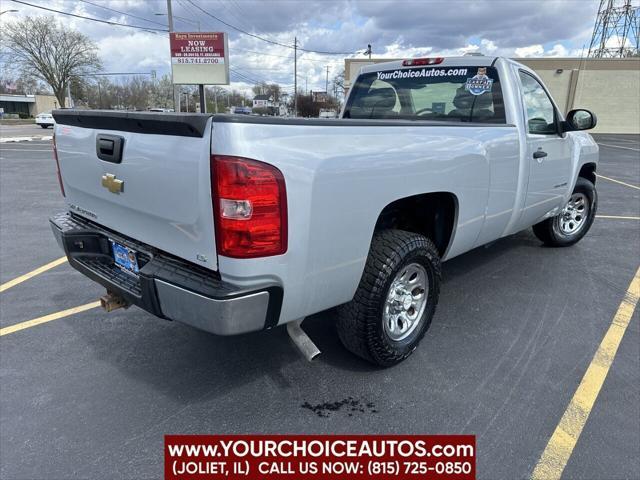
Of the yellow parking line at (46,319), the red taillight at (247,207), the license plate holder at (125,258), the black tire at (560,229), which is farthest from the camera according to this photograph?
the black tire at (560,229)

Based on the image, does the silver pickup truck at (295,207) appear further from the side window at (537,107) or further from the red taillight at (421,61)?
the red taillight at (421,61)

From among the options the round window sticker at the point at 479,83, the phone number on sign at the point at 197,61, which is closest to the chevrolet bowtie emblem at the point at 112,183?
the round window sticker at the point at 479,83

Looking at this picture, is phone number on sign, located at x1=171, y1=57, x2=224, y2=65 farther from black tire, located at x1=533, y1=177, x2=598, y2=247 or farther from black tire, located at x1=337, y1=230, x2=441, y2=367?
black tire, located at x1=337, y1=230, x2=441, y2=367

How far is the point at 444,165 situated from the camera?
292 cm

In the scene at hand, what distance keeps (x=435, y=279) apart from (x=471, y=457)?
1159 millimetres

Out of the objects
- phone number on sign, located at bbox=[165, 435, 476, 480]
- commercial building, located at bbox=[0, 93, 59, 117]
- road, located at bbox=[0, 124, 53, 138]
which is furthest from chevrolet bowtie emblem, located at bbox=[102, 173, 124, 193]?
commercial building, located at bbox=[0, 93, 59, 117]

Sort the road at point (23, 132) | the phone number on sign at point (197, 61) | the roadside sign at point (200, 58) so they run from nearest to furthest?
the road at point (23, 132) → the roadside sign at point (200, 58) → the phone number on sign at point (197, 61)

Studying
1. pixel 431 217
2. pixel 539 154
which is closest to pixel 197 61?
pixel 539 154

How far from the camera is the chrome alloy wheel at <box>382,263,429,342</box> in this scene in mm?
2949

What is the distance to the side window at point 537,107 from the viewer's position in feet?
13.4

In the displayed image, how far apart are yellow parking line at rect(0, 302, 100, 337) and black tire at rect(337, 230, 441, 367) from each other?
2361mm

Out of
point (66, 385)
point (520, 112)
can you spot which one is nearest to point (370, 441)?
point (66, 385)

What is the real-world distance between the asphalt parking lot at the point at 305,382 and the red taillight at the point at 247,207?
1.11 metres

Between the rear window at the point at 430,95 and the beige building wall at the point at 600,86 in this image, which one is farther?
the beige building wall at the point at 600,86
